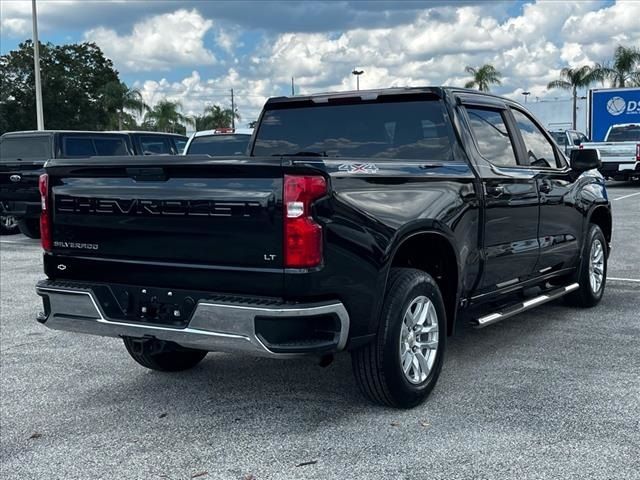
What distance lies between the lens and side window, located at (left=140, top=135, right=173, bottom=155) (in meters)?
14.5

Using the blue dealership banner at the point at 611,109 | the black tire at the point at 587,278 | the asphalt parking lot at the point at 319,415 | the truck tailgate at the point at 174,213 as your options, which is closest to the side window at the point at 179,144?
the asphalt parking lot at the point at 319,415

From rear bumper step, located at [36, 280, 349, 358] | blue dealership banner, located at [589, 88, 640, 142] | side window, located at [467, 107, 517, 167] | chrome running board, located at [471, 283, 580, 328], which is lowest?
chrome running board, located at [471, 283, 580, 328]

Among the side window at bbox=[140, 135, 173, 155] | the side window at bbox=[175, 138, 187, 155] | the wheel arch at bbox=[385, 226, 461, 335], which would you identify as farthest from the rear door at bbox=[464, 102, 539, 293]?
the side window at bbox=[175, 138, 187, 155]

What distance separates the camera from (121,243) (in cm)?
434

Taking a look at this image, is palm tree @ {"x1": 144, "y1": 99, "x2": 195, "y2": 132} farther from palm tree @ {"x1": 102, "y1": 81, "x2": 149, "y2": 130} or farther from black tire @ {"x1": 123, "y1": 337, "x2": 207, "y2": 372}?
black tire @ {"x1": 123, "y1": 337, "x2": 207, "y2": 372}

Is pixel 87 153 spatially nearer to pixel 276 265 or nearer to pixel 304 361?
pixel 304 361

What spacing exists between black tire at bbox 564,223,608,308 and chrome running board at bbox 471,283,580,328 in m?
0.18

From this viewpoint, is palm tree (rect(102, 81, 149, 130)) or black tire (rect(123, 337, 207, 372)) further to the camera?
palm tree (rect(102, 81, 149, 130))

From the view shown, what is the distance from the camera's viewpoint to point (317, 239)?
3.82 m

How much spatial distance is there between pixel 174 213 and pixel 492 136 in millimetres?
2683

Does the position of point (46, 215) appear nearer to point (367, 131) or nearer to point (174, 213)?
point (174, 213)

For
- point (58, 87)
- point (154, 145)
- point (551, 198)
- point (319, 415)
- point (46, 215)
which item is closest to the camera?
point (319, 415)

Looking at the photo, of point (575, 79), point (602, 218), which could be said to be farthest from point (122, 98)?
point (602, 218)

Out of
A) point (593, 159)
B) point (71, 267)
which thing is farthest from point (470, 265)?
point (71, 267)
